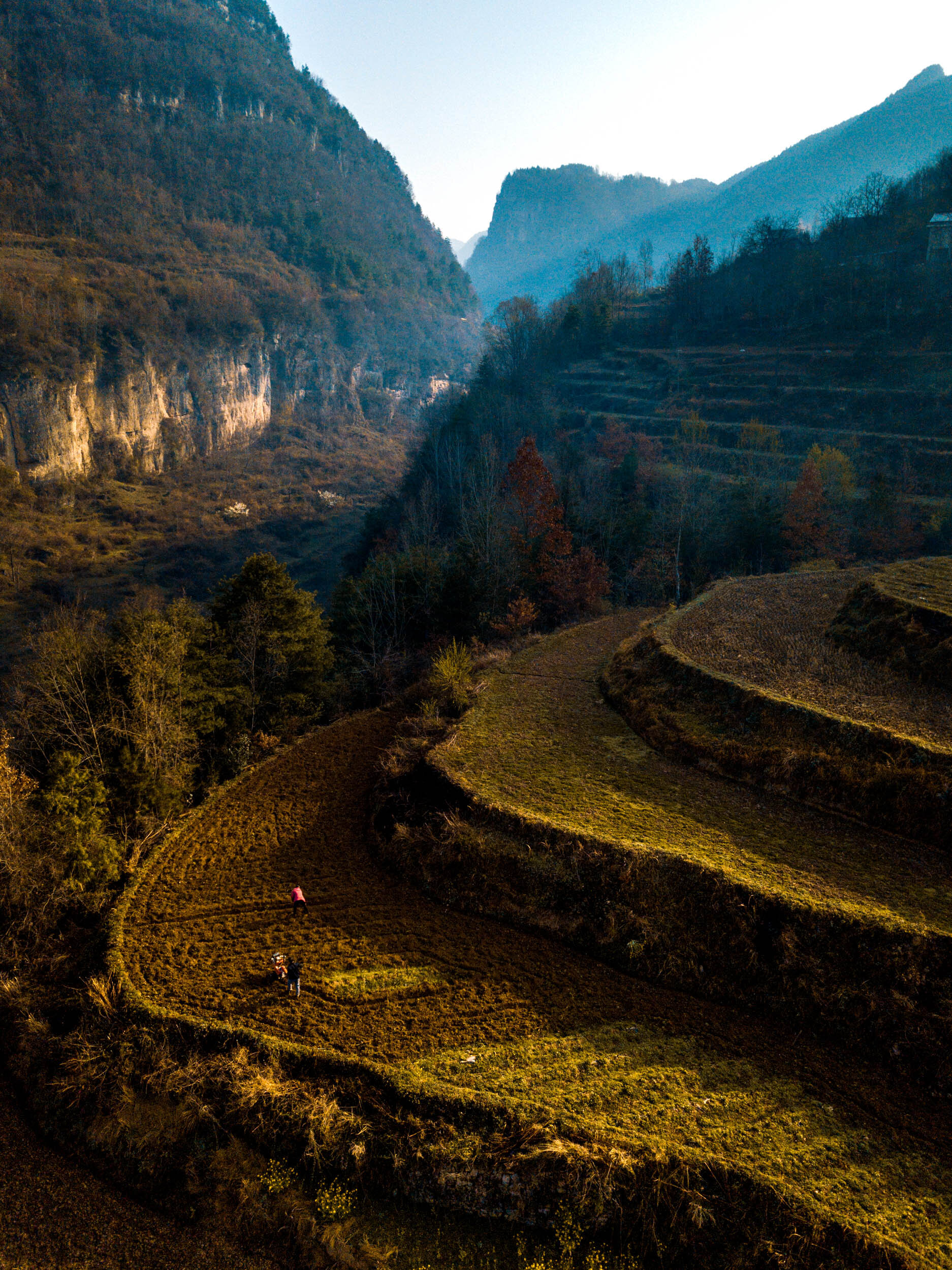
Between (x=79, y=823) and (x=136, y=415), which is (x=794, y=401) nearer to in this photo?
(x=79, y=823)

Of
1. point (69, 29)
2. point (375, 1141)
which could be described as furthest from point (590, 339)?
point (69, 29)

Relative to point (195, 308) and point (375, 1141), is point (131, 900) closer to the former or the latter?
point (375, 1141)

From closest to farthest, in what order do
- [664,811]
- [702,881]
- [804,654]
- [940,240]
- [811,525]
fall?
1. [702,881]
2. [664,811]
3. [804,654]
4. [811,525]
5. [940,240]

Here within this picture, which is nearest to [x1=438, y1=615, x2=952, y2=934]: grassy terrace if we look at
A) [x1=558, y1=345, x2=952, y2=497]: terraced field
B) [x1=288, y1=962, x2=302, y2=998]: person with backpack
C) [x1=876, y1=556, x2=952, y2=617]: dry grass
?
[x1=288, y1=962, x2=302, y2=998]: person with backpack

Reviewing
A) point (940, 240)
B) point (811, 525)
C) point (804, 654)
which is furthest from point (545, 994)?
point (940, 240)

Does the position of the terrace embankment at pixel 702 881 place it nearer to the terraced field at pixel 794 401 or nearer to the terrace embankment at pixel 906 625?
the terrace embankment at pixel 906 625

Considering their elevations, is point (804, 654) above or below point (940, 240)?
below
